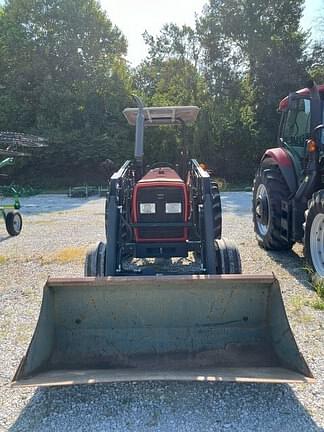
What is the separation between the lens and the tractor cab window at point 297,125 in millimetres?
4789

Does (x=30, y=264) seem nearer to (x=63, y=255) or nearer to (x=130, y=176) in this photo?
(x=63, y=255)

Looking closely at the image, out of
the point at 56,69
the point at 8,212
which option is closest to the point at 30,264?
the point at 8,212

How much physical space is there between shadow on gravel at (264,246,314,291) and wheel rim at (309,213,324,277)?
0.71ft

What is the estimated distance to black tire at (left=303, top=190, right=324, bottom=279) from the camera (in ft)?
13.1

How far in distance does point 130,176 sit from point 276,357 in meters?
2.70

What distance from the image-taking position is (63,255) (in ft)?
18.7

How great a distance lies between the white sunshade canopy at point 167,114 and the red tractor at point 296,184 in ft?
3.98

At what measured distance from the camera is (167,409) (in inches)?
86.4

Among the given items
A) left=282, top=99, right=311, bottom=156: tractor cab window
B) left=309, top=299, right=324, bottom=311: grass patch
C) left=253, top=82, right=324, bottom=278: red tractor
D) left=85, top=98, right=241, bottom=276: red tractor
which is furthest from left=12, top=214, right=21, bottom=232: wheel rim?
left=309, top=299, right=324, bottom=311: grass patch

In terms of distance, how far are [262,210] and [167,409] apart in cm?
402

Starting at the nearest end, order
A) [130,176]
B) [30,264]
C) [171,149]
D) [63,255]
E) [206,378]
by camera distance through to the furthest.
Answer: [206,378]
[130,176]
[30,264]
[63,255]
[171,149]

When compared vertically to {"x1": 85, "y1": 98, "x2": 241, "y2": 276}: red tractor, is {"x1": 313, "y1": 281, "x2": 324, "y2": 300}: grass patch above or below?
below

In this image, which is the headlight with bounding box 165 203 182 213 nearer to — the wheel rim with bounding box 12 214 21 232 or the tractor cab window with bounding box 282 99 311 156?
the tractor cab window with bounding box 282 99 311 156

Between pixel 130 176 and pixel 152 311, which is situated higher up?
pixel 130 176
